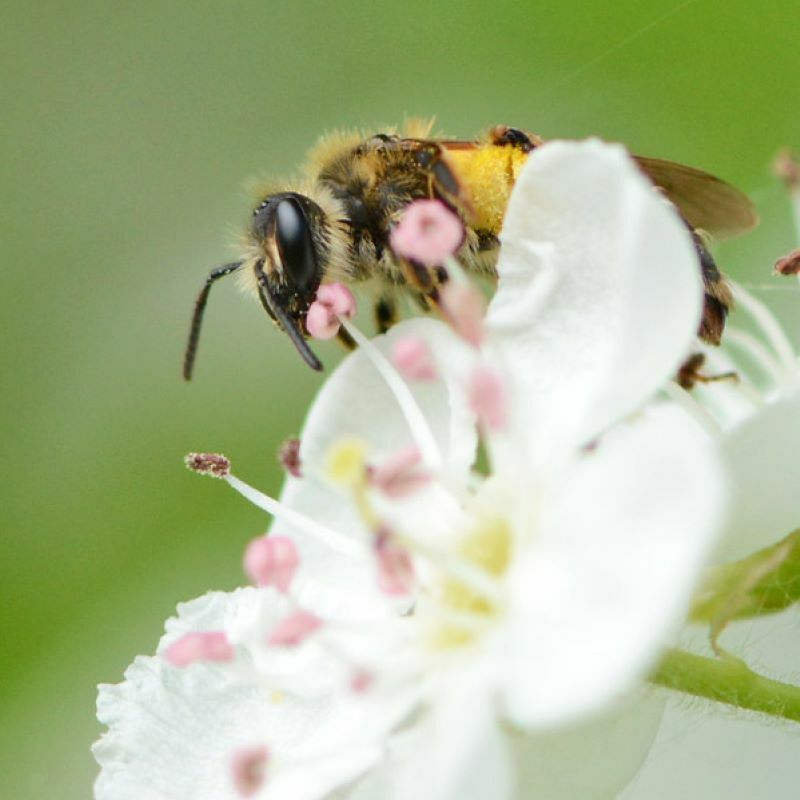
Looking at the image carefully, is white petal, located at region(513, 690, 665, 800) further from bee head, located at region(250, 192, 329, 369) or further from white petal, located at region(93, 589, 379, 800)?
bee head, located at region(250, 192, 329, 369)

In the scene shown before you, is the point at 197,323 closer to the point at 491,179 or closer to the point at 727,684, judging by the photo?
the point at 491,179

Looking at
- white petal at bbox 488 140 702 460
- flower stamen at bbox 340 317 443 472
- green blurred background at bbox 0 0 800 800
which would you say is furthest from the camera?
green blurred background at bbox 0 0 800 800

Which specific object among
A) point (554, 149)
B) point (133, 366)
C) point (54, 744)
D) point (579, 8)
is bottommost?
point (54, 744)

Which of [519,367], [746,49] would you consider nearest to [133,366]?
[746,49]

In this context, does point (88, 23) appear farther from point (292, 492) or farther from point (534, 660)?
point (534, 660)

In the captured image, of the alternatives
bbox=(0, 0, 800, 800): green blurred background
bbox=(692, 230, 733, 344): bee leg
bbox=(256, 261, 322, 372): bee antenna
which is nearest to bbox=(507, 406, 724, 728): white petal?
bbox=(692, 230, 733, 344): bee leg

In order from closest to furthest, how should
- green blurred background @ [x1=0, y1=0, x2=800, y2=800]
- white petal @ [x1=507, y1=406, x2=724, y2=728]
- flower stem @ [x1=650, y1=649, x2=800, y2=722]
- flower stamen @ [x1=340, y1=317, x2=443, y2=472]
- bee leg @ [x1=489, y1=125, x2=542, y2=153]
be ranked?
white petal @ [x1=507, y1=406, x2=724, y2=728], flower stem @ [x1=650, y1=649, x2=800, y2=722], flower stamen @ [x1=340, y1=317, x2=443, y2=472], bee leg @ [x1=489, y1=125, x2=542, y2=153], green blurred background @ [x1=0, y1=0, x2=800, y2=800]
